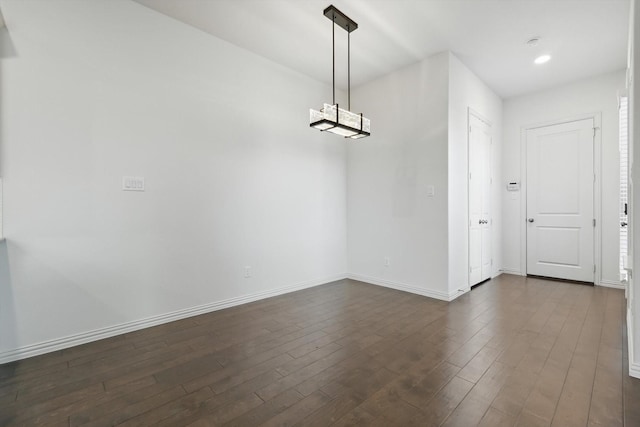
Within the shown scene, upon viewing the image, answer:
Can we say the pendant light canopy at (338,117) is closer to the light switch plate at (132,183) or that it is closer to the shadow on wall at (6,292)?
the light switch plate at (132,183)

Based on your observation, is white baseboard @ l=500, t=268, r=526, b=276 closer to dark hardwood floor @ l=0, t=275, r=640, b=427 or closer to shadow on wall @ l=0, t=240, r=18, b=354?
dark hardwood floor @ l=0, t=275, r=640, b=427

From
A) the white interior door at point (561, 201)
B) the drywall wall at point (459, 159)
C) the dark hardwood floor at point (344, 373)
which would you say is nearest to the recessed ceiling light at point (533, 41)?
the drywall wall at point (459, 159)

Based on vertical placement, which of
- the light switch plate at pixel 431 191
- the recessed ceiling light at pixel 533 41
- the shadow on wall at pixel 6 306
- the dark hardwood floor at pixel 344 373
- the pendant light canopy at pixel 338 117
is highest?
the recessed ceiling light at pixel 533 41

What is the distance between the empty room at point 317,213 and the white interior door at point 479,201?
0.06 metres

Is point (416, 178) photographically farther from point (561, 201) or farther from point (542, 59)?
point (561, 201)

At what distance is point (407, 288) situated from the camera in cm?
406

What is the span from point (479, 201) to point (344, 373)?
355cm

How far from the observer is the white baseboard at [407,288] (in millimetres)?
3705

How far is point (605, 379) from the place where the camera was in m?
1.99

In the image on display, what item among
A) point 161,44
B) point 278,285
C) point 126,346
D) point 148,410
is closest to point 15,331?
point 126,346

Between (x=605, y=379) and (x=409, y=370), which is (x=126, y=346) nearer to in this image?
(x=409, y=370)

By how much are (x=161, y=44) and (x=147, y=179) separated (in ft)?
4.41

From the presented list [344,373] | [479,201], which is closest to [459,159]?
[479,201]

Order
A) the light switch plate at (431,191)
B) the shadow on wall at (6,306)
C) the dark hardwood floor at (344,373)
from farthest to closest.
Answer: the light switch plate at (431,191), the shadow on wall at (6,306), the dark hardwood floor at (344,373)
